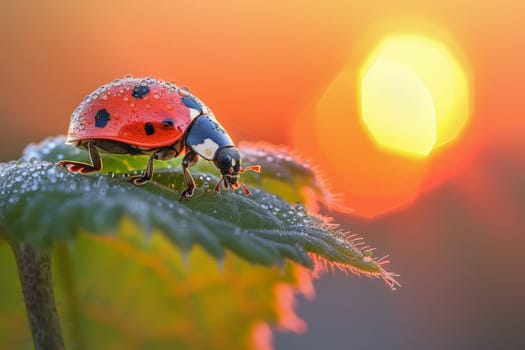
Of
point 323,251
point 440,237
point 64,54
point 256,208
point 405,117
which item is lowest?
point 323,251

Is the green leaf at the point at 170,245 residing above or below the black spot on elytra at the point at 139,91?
below

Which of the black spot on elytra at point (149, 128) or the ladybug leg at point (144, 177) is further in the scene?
the black spot on elytra at point (149, 128)

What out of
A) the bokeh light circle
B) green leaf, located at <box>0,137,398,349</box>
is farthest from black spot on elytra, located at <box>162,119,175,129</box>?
the bokeh light circle

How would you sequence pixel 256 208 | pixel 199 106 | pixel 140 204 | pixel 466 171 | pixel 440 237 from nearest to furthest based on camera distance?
pixel 140 204 → pixel 256 208 → pixel 199 106 → pixel 440 237 → pixel 466 171

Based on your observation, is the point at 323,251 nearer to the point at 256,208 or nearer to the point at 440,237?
the point at 256,208

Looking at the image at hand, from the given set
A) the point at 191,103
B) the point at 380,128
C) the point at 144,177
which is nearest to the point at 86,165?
the point at 144,177

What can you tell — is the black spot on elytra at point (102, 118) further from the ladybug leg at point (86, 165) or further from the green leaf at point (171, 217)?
the green leaf at point (171, 217)

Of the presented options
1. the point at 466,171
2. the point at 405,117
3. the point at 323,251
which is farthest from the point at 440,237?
the point at 323,251

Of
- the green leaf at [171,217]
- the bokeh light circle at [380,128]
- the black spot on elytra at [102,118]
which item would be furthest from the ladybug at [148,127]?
the bokeh light circle at [380,128]
